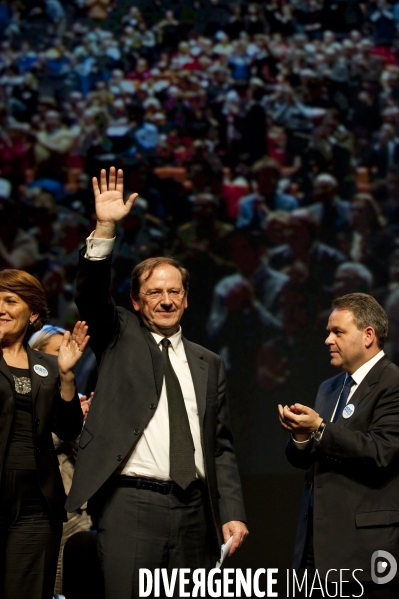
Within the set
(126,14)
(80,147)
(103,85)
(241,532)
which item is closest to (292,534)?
(241,532)

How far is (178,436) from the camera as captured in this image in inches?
97.7

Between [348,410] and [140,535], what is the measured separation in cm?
84

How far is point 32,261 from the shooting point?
4.61 metres

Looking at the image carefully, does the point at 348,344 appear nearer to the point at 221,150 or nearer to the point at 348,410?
the point at 348,410

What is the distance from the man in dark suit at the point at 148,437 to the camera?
2.38 meters

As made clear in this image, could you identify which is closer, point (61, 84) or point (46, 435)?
point (46, 435)

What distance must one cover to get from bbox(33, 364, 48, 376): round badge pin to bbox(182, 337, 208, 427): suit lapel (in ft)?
1.64

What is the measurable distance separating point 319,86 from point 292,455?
9.49 feet

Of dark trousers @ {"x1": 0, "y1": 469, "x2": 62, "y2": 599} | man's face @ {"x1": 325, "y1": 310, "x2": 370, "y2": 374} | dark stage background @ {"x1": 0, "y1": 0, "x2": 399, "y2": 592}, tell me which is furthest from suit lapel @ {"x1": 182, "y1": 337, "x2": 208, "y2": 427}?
dark stage background @ {"x1": 0, "y1": 0, "x2": 399, "y2": 592}

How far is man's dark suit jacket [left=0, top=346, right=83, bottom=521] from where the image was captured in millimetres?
2400

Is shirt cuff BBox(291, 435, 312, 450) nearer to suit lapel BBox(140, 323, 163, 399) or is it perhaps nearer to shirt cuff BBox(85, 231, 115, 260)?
suit lapel BBox(140, 323, 163, 399)

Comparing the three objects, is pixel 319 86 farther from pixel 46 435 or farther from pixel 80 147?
pixel 46 435

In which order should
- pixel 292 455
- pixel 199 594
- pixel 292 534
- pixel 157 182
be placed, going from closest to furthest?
pixel 199 594
pixel 292 455
pixel 292 534
pixel 157 182

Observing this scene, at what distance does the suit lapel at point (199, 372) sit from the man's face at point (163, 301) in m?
0.11
